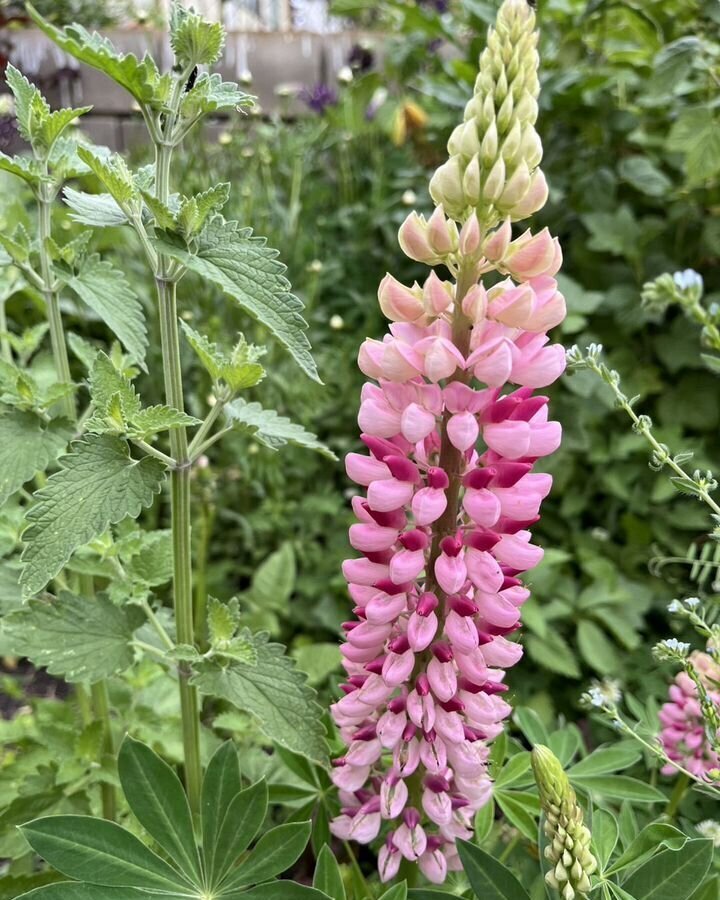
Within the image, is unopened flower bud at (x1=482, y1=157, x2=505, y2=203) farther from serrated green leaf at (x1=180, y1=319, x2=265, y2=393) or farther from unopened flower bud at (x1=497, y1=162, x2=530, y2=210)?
serrated green leaf at (x1=180, y1=319, x2=265, y2=393)

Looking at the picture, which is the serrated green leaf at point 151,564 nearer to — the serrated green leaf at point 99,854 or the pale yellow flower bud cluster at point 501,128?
the serrated green leaf at point 99,854

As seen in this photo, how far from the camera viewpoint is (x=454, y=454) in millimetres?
671

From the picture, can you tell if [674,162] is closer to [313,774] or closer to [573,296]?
[573,296]

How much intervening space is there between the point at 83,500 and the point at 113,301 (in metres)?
0.27

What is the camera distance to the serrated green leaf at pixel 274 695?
75cm

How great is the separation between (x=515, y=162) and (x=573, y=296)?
4.43 feet

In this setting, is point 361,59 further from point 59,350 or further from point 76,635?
point 76,635

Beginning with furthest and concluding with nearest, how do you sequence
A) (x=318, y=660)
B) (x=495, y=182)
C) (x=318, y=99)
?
(x=318, y=99) < (x=318, y=660) < (x=495, y=182)

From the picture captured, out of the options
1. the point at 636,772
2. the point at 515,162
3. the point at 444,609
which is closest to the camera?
the point at 515,162

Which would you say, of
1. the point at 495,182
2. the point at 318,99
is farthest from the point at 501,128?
the point at 318,99

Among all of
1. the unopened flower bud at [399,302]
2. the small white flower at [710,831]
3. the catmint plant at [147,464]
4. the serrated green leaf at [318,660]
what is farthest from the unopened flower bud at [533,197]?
the serrated green leaf at [318,660]

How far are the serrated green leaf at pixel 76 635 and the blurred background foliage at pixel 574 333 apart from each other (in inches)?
30.1

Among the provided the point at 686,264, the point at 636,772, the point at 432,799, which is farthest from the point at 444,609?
the point at 686,264

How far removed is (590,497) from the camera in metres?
1.97
